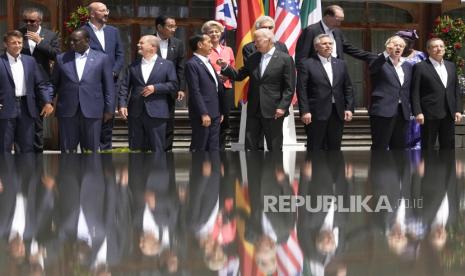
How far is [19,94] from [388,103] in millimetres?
3335

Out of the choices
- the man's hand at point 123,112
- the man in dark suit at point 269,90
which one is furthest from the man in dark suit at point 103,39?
the man in dark suit at point 269,90

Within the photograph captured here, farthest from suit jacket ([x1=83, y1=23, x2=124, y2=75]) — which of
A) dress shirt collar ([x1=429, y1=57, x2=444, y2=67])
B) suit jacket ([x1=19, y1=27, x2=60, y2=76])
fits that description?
dress shirt collar ([x1=429, y1=57, x2=444, y2=67])

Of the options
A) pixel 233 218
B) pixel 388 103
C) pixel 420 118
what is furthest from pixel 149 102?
pixel 233 218

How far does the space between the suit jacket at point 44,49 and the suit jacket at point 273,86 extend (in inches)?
76.9

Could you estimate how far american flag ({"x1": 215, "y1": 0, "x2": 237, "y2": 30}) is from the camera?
12102 mm

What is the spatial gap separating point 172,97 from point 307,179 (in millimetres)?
3747

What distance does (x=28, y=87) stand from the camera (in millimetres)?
8297

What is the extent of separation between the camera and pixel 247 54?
9125 millimetres

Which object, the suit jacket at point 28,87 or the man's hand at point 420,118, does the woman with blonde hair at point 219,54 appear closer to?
the suit jacket at point 28,87

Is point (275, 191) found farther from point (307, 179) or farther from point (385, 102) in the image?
point (385, 102)

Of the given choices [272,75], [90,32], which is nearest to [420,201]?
[272,75]

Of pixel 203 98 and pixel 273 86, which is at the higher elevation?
pixel 273 86

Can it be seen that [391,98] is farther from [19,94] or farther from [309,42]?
[19,94]

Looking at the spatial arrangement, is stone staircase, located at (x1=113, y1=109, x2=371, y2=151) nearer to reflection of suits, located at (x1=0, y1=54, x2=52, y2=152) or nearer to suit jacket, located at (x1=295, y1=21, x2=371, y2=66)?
suit jacket, located at (x1=295, y1=21, x2=371, y2=66)
